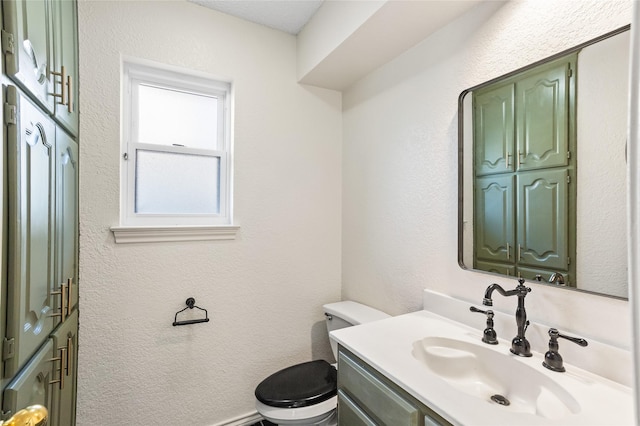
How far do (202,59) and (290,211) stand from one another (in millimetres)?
998

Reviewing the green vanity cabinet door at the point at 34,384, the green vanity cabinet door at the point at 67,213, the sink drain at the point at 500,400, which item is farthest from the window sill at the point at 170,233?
the sink drain at the point at 500,400

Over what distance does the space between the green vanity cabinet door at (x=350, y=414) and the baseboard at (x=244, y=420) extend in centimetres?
90

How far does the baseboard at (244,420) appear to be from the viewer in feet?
5.78

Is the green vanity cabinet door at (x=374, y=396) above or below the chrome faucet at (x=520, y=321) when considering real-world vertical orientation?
below

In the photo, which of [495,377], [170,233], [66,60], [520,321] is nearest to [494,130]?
[520,321]

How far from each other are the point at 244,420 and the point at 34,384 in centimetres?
126

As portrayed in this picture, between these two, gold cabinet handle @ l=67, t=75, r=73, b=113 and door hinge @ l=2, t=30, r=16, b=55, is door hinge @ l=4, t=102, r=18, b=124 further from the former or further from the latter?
gold cabinet handle @ l=67, t=75, r=73, b=113

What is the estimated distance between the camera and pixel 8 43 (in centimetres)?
71

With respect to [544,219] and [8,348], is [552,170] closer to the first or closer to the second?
[544,219]

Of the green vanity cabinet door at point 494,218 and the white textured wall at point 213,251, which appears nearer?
the green vanity cabinet door at point 494,218

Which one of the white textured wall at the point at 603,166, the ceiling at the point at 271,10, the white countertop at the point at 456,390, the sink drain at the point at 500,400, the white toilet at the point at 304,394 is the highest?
the ceiling at the point at 271,10

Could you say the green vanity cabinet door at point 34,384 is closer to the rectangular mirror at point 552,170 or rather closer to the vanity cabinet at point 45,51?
the vanity cabinet at point 45,51

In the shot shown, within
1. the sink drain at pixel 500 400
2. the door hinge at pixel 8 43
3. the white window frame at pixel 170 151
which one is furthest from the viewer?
the white window frame at pixel 170 151

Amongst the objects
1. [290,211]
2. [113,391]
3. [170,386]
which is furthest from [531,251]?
[113,391]
